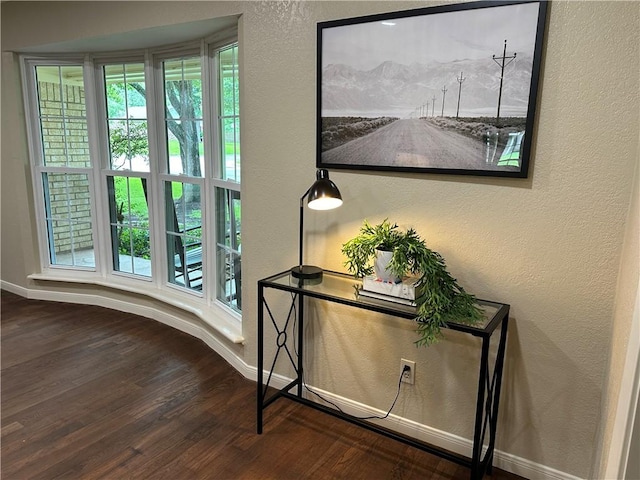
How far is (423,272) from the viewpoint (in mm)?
1770

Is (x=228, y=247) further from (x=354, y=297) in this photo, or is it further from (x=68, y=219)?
(x=68, y=219)

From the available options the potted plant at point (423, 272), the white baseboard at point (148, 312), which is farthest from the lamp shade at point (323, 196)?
the white baseboard at point (148, 312)

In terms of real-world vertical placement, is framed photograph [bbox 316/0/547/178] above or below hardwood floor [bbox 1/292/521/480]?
above

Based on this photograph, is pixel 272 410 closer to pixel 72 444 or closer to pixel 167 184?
pixel 72 444

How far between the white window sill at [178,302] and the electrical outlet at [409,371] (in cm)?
101

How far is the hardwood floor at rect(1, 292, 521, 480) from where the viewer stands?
6.44 ft

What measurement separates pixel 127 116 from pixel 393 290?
270cm

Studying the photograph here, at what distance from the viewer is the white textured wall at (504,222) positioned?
1588mm

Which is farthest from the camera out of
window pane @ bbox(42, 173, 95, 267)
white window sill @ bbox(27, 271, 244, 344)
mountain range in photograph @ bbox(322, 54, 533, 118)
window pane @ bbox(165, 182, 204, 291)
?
window pane @ bbox(42, 173, 95, 267)

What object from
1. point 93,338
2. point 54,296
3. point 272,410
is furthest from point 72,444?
point 54,296

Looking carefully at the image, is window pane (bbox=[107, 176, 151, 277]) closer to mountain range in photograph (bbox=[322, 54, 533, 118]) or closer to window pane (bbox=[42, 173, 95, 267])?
window pane (bbox=[42, 173, 95, 267])

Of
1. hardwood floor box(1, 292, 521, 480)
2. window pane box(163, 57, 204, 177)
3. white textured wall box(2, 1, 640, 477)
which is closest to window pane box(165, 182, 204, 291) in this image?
window pane box(163, 57, 204, 177)

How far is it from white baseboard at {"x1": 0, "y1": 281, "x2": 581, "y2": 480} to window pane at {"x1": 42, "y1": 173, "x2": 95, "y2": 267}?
0.44 m

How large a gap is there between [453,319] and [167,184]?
2483 mm
